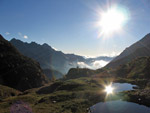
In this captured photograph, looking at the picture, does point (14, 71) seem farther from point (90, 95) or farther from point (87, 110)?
point (87, 110)

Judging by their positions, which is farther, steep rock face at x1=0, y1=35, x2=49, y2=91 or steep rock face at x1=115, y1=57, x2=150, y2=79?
steep rock face at x1=0, y1=35, x2=49, y2=91

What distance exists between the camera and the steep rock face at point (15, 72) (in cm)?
11728

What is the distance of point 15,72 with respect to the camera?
123562mm

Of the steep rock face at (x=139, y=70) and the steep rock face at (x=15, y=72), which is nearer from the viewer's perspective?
the steep rock face at (x=139, y=70)

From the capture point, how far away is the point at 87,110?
120 ft

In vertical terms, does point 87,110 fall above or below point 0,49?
below

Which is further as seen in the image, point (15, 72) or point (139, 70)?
point (15, 72)

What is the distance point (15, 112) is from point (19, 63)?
11988 centimetres

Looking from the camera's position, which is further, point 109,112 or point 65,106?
point 65,106

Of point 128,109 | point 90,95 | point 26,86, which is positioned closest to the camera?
point 128,109

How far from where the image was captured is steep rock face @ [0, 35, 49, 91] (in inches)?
4617

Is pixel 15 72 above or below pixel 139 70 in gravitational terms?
above

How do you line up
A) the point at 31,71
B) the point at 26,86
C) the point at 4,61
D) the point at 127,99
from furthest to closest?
1. the point at 31,71
2. the point at 4,61
3. the point at 26,86
4. the point at 127,99

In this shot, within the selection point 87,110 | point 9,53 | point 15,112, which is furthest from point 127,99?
point 9,53
